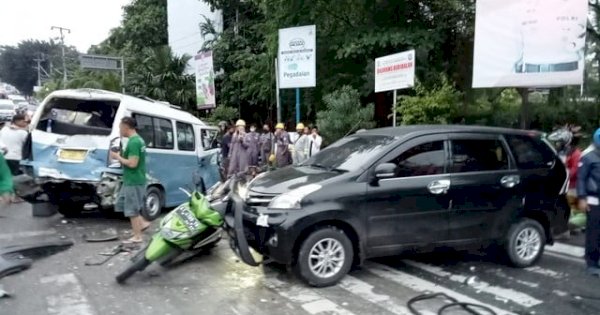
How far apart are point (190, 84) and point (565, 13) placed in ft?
73.3

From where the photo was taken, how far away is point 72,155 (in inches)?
342

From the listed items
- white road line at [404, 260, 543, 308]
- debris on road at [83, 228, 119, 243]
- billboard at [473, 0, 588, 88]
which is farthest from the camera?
billboard at [473, 0, 588, 88]

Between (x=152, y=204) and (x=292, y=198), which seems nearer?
(x=292, y=198)

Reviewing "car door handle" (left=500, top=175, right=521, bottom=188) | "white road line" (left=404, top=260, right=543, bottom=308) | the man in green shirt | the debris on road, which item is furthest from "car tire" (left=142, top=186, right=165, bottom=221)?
"car door handle" (left=500, top=175, right=521, bottom=188)

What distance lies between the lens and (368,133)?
21.9 ft

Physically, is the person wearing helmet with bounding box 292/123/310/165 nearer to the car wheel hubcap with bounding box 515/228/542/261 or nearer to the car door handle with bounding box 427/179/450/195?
the car wheel hubcap with bounding box 515/228/542/261

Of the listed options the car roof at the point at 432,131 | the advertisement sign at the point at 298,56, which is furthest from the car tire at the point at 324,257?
the advertisement sign at the point at 298,56

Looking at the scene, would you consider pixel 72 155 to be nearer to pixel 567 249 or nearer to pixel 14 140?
pixel 14 140

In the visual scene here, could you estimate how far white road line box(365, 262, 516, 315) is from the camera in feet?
17.4

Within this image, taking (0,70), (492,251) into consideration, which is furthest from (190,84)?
(0,70)

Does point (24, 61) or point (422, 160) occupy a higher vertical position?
point (24, 61)

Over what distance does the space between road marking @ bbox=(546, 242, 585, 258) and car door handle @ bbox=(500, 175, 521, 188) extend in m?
1.64

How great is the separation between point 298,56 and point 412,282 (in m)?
8.84

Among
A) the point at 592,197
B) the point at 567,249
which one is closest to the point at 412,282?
the point at 592,197
